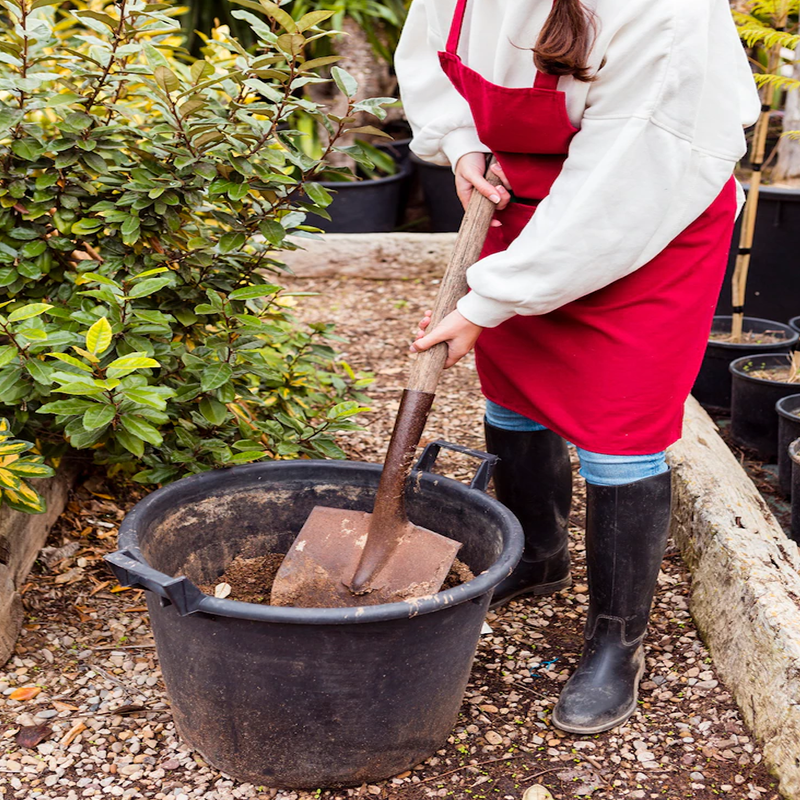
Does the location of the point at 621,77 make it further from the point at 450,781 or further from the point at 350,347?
the point at 350,347

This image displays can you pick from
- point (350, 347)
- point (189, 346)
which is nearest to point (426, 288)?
point (350, 347)

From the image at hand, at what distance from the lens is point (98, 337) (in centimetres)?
182

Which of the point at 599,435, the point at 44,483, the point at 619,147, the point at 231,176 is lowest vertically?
the point at 44,483

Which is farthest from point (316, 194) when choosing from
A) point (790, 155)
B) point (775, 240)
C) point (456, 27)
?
point (790, 155)

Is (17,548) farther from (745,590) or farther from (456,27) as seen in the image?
(745,590)

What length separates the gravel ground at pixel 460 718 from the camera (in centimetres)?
174

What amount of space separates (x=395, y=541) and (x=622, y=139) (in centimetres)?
86

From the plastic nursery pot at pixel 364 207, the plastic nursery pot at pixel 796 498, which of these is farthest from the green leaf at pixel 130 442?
the plastic nursery pot at pixel 364 207

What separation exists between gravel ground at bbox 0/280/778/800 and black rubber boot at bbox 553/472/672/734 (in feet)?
0.17

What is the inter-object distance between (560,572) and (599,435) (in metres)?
0.68

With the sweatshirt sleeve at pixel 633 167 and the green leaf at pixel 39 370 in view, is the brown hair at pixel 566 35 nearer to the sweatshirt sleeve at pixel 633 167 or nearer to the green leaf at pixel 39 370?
the sweatshirt sleeve at pixel 633 167

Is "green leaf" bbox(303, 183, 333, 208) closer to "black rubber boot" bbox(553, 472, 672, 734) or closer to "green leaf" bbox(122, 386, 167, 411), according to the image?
"green leaf" bbox(122, 386, 167, 411)

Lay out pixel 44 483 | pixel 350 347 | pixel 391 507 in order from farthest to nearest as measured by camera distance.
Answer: pixel 350 347 → pixel 44 483 → pixel 391 507

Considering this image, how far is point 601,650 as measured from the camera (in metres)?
1.94
